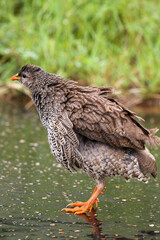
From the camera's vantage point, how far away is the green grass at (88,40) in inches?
395

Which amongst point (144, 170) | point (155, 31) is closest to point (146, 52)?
point (155, 31)

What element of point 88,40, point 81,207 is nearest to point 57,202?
point 81,207

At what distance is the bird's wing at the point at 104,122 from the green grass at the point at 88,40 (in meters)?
4.92

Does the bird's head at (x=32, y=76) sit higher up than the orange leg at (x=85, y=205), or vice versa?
the bird's head at (x=32, y=76)

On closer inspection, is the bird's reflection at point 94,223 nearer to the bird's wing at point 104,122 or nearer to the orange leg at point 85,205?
the orange leg at point 85,205

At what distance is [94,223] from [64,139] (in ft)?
2.73

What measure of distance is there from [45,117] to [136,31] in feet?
21.6

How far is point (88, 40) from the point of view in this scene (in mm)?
10781

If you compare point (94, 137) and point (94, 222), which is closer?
point (94, 222)

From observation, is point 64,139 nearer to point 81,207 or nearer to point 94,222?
point 81,207

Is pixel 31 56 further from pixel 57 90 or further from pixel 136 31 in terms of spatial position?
pixel 57 90

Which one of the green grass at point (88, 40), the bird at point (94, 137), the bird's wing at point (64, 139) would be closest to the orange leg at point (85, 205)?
the bird at point (94, 137)

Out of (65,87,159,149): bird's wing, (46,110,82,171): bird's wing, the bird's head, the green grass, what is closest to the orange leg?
(46,110,82,171): bird's wing

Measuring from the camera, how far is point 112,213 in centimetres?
455
